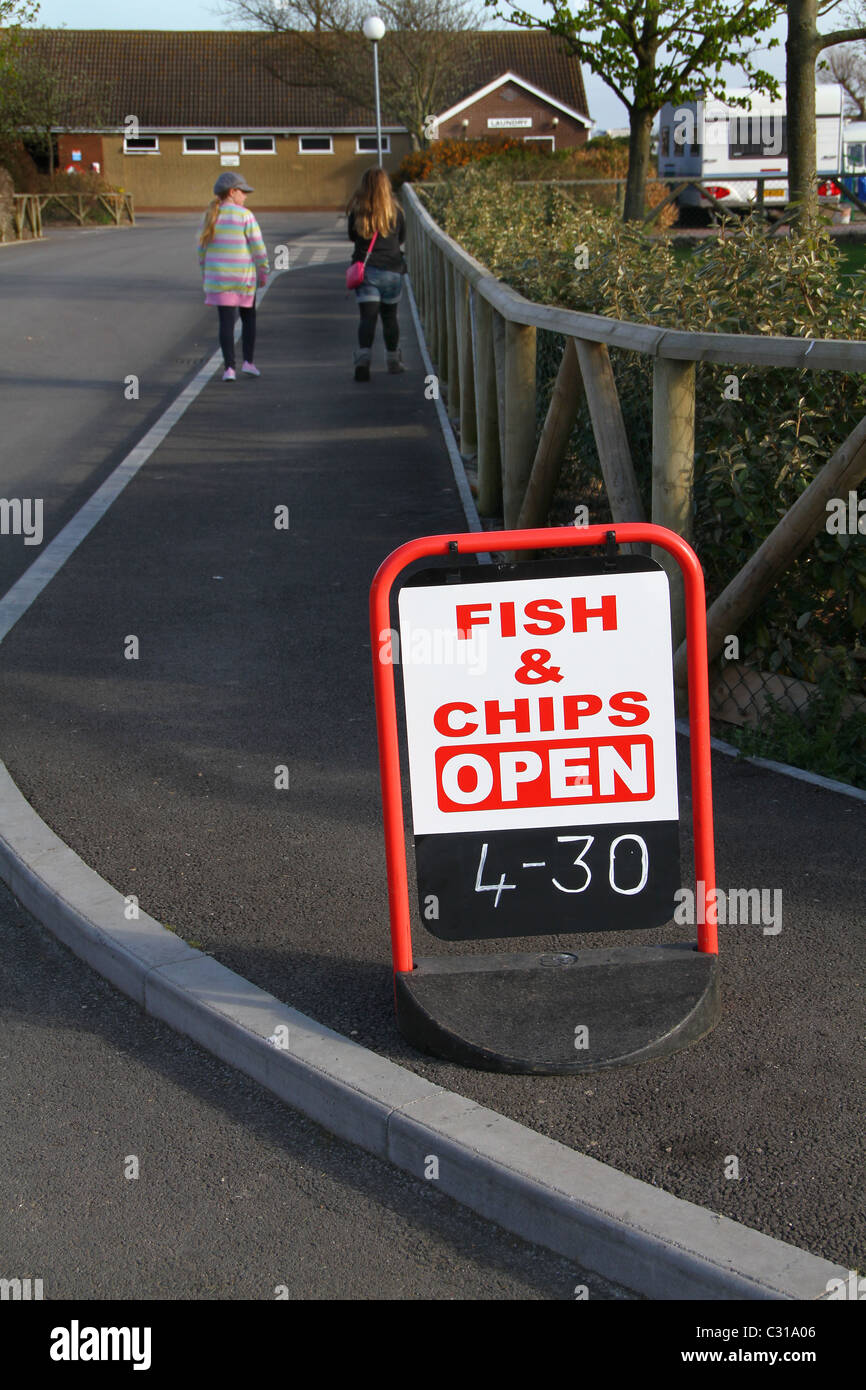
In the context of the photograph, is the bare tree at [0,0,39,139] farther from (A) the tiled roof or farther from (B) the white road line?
(B) the white road line

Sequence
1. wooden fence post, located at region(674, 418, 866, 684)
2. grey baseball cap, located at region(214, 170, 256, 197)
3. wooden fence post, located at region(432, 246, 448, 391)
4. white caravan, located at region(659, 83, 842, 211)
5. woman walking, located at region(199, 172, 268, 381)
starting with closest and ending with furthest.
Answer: wooden fence post, located at region(674, 418, 866, 684)
grey baseball cap, located at region(214, 170, 256, 197)
woman walking, located at region(199, 172, 268, 381)
wooden fence post, located at region(432, 246, 448, 391)
white caravan, located at region(659, 83, 842, 211)

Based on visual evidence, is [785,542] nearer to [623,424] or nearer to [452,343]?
[623,424]

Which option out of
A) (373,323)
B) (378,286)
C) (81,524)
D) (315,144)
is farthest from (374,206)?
(315,144)

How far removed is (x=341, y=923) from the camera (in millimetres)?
4152

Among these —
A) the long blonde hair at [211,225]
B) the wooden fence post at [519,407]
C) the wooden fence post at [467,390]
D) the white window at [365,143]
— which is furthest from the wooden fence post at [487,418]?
the white window at [365,143]

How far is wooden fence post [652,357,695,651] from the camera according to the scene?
17.9 feet

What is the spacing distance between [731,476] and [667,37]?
67.6ft

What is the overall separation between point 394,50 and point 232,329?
47.6 metres

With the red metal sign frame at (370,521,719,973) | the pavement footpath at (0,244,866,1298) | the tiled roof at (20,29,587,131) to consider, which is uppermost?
the tiled roof at (20,29,587,131)

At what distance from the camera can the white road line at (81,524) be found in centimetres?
741

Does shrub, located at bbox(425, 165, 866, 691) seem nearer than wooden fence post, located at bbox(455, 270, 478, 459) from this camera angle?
Yes

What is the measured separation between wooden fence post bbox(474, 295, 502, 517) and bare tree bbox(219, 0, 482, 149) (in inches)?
1829

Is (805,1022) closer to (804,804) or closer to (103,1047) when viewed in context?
(804,804)

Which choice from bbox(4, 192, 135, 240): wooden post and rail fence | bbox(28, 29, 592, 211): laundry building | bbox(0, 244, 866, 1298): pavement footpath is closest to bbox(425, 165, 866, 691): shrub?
bbox(0, 244, 866, 1298): pavement footpath
